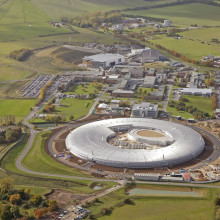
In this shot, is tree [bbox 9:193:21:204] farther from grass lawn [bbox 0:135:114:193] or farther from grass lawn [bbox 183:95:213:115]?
grass lawn [bbox 183:95:213:115]

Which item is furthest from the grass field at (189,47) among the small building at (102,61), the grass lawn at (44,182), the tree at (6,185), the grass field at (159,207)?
the tree at (6,185)

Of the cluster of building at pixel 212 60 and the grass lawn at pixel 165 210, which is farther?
the cluster of building at pixel 212 60

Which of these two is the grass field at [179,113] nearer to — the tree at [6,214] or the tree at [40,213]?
the tree at [40,213]

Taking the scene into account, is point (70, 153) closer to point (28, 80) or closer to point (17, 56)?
point (28, 80)

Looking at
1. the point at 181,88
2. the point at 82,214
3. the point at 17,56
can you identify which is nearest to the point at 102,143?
the point at 82,214

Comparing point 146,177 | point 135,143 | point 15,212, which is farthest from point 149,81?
point 15,212

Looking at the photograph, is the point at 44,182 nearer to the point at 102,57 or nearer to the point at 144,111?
the point at 144,111

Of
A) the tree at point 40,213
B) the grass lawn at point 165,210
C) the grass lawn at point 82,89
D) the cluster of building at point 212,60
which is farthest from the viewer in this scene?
the cluster of building at point 212,60

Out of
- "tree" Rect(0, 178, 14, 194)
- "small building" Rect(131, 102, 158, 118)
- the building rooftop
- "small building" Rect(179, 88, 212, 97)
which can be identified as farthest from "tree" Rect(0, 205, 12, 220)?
the building rooftop
